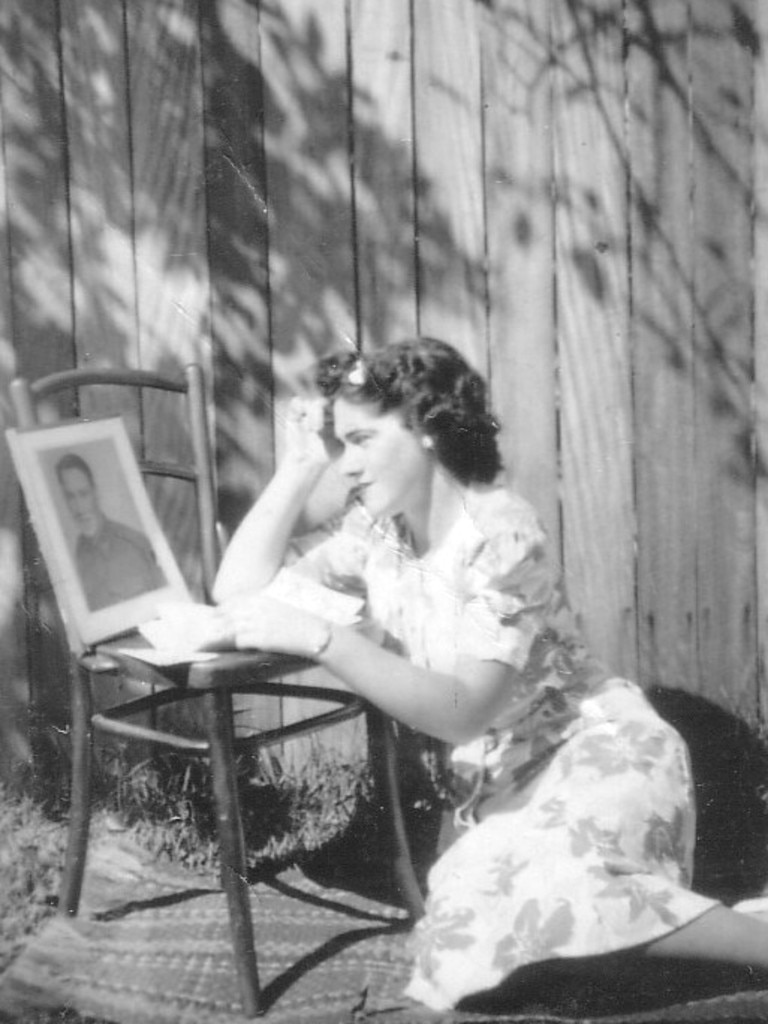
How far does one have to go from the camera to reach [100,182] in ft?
10.2

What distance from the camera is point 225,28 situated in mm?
3064

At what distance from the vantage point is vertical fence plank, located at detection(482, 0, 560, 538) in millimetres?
3104

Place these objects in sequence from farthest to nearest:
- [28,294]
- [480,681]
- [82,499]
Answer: [28,294] < [82,499] < [480,681]

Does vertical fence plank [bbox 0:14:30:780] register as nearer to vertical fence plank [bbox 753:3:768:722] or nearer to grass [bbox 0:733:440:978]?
grass [bbox 0:733:440:978]

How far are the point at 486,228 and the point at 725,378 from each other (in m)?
0.73

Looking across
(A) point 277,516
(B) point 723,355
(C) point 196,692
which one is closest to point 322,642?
(C) point 196,692

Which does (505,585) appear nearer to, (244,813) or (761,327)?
(244,813)

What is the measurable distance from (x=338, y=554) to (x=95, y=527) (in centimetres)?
52

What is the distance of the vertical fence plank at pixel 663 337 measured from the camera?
10.3ft

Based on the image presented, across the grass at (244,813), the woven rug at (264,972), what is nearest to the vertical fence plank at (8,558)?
the grass at (244,813)

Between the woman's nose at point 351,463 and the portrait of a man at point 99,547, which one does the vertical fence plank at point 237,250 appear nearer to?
the portrait of a man at point 99,547

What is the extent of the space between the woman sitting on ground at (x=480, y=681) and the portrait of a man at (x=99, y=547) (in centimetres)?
19

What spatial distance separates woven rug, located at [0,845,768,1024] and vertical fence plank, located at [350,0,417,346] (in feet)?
4.57

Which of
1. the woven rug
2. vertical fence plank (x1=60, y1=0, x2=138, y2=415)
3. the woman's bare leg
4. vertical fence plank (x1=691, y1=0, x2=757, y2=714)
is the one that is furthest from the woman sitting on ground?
vertical fence plank (x1=691, y1=0, x2=757, y2=714)
